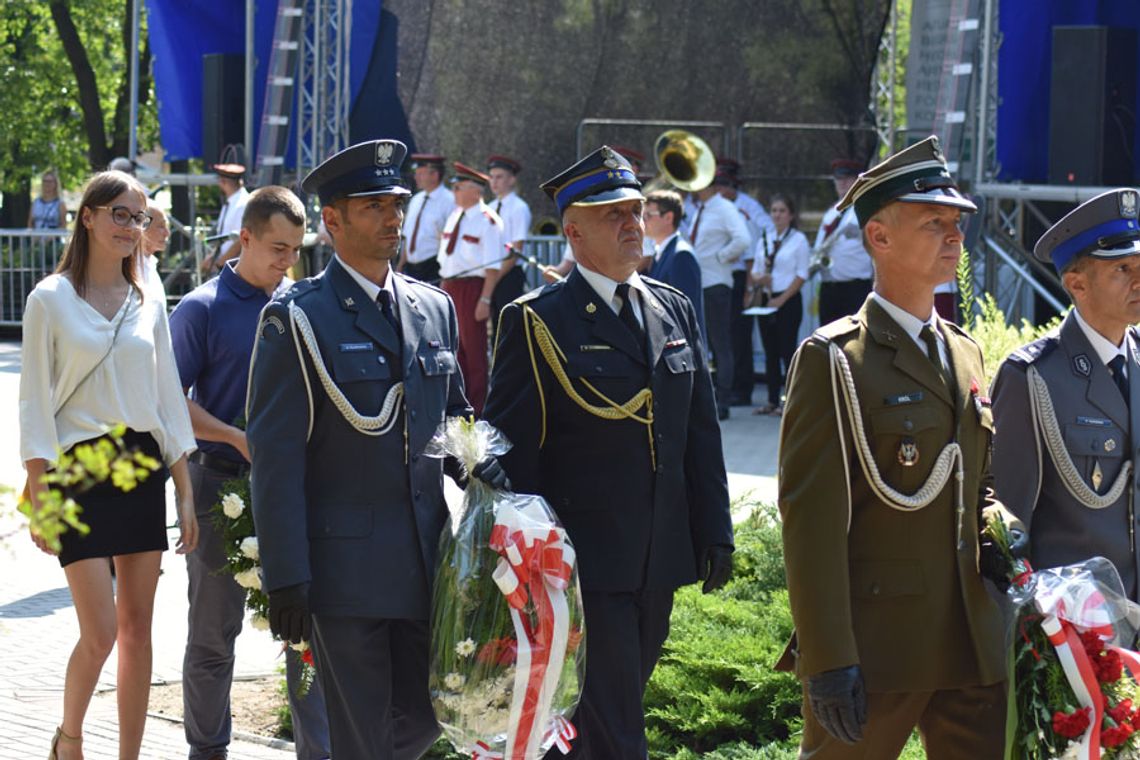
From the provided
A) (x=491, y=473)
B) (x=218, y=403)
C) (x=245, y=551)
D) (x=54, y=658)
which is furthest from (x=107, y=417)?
(x=54, y=658)

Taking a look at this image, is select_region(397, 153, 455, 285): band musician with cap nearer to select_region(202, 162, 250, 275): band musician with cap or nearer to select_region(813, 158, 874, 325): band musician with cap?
select_region(202, 162, 250, 275): band musician with cap

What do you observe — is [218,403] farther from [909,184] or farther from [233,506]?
[909,184]

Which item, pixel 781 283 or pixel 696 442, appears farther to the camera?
pixel 781 283

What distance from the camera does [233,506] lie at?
5.29m

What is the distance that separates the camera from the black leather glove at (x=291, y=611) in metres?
4.64

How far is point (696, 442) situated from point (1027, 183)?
10903 millimetres

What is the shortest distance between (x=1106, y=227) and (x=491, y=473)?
72.5 inches

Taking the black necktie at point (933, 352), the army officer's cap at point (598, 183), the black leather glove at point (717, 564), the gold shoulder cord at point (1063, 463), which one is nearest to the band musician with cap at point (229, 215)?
the army officer's cap at point (598, 183)

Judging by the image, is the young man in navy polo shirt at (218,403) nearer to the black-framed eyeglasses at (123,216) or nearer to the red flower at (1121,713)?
the black-framed eyeglasses at (123,216)

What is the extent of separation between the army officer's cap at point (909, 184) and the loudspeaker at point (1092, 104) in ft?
32.6

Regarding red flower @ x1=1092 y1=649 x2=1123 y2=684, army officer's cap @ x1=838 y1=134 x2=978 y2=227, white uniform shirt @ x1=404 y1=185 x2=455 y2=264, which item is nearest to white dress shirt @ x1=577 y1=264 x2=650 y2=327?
army officer's cap @ x1=838 y1=134 x2=978 y2=227

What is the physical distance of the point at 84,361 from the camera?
221 inches

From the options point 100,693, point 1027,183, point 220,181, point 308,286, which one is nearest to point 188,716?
→ point 100,693

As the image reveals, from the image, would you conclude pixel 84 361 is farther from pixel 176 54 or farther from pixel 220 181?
pixel 176 54
